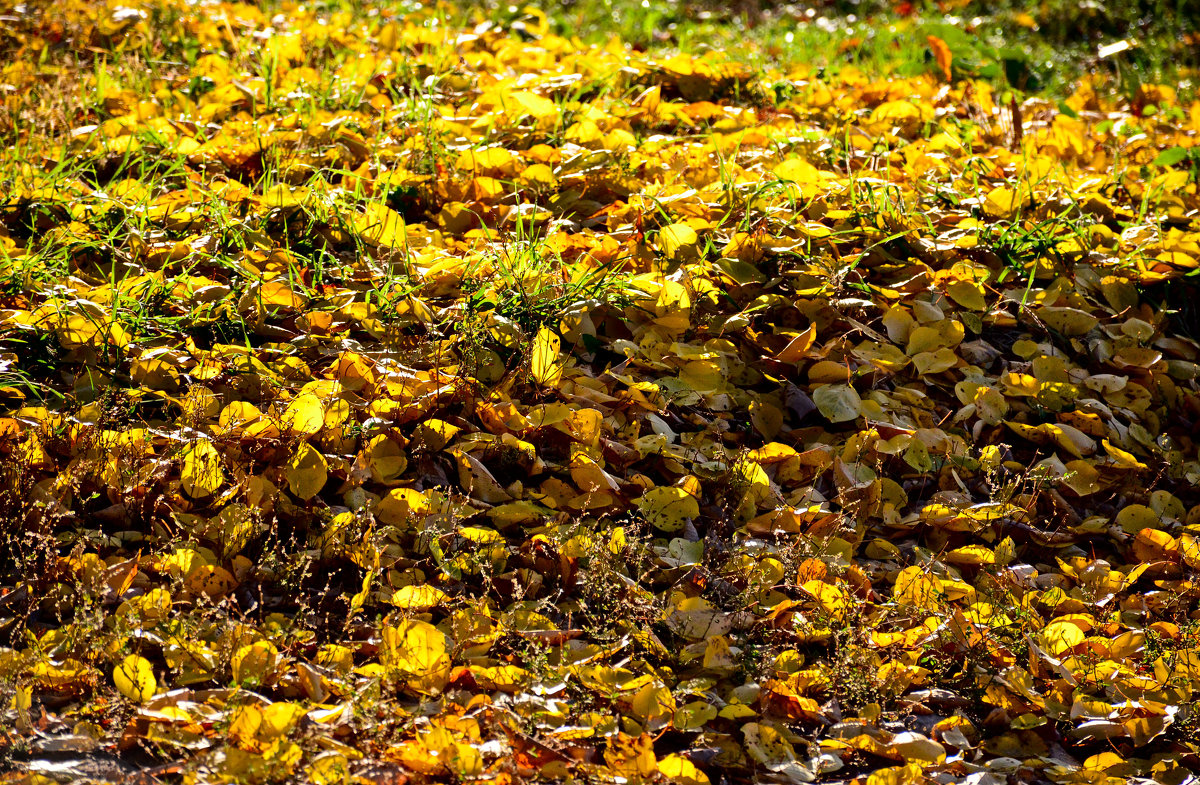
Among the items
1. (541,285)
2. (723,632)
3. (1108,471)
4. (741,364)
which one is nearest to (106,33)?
(541,285)

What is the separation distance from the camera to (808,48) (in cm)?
476

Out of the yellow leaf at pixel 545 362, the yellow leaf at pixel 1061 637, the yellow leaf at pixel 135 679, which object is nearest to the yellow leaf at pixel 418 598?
the yellow leaf at pixel 135 679

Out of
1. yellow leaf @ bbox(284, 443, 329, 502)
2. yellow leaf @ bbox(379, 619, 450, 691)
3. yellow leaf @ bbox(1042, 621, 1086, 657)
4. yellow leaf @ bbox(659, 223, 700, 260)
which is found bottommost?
yellow leaf @ bbox(1042, 621, 1086, 657)

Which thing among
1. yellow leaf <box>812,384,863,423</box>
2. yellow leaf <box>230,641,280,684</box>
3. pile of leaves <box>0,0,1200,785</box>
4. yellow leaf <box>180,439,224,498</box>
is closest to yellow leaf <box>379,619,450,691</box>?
pile of leaves <box>0,0,1200,785</box>

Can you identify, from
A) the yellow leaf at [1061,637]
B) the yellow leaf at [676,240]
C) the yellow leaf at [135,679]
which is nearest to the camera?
the yellow leaf at [135,679]

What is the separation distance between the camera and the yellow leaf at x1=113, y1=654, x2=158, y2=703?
165 cm

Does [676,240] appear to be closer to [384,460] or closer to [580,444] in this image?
[580,444]

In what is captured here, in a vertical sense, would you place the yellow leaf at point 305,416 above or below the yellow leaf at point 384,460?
above

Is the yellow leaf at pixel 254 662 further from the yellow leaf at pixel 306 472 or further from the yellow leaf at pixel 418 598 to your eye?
the yellow leaf at pixel 306 472

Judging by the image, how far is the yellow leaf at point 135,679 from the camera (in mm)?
1647

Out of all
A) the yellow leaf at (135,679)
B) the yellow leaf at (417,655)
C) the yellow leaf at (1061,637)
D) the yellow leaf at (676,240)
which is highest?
the yellow leaf at (676,240)

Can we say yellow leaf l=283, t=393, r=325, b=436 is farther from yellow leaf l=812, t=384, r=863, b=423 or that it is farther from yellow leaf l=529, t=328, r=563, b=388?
yellow leaf l=812, t=384, r=863, b=423

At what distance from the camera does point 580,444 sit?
7.48 ft

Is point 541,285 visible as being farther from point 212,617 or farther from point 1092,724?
point 1092,724
